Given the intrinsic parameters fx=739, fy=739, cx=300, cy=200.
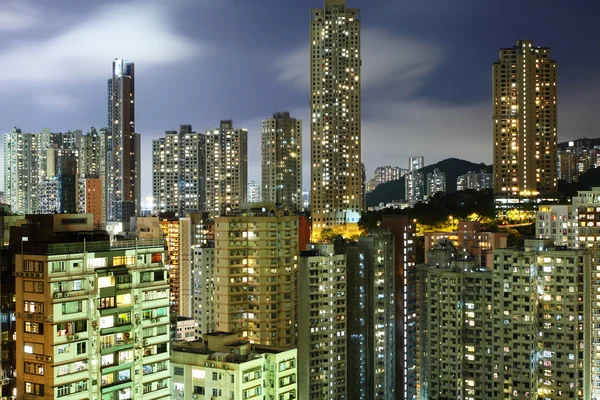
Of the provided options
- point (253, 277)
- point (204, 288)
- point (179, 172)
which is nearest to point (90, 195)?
point (179, 172)

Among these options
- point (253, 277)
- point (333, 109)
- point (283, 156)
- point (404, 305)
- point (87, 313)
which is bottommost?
point (404, 305)

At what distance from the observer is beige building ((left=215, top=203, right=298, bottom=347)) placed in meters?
27.1

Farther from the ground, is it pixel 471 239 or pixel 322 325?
pixel 471 239

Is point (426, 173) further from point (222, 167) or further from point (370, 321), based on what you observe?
point (370, 321)

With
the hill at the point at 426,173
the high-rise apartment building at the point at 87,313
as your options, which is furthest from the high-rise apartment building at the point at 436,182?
the high-rise apartment building at the point at 87,313

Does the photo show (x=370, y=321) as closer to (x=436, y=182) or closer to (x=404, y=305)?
(x=404, y=305)

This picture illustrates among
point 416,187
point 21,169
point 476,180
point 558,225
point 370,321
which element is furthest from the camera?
point 416,187

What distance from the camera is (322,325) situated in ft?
97.3

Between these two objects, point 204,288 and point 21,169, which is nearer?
point 204,288

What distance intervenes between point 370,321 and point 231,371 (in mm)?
15921

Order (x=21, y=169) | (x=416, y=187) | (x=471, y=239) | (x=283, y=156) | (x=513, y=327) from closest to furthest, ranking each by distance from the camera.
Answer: (x=513, y=327)
(x=471, y=239)
(x=21, y=169)
(x=283, y=156)
(x=416, y=187)

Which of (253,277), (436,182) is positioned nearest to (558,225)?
(253,277)

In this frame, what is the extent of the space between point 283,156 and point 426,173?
25153 millimetres

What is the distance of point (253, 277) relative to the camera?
89.5ft
